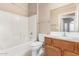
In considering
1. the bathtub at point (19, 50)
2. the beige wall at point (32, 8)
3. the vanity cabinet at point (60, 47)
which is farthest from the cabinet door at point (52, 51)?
the beige wall at point (32, 8)

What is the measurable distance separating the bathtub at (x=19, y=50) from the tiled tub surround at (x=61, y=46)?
171 millimetres

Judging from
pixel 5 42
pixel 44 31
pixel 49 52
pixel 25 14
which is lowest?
pixel 49 52

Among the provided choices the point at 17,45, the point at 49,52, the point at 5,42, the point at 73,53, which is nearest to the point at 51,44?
the point at 49,52

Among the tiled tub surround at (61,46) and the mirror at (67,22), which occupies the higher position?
the mirror at (67,22)

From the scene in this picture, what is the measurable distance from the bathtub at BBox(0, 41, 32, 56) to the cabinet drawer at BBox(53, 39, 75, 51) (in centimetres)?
26

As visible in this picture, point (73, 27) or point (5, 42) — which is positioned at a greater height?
point (73, 27)

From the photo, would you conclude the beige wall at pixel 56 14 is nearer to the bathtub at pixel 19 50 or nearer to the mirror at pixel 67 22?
the mirror at pixel 67 22

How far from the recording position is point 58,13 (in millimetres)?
1483

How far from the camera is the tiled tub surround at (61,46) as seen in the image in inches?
55.3

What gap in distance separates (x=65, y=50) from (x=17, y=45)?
474 mm

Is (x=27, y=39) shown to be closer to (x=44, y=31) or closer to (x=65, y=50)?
(x=44, y=31)

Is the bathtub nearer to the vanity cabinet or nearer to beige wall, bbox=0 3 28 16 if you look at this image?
the vanity cabinet

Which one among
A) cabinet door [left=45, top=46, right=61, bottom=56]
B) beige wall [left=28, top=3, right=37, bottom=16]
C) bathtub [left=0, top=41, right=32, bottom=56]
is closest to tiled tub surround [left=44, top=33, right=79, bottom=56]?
cabinet door [left=45, top=46, right=61, bottom=56]

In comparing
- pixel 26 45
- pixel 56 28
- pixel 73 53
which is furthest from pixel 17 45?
pixel 73 53
